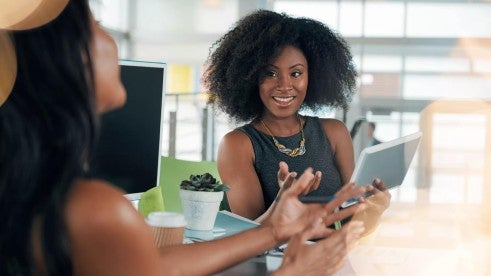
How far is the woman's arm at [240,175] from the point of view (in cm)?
230

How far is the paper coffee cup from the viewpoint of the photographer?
1.42m

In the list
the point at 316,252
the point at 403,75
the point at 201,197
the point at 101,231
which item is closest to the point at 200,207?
the point at 201,197

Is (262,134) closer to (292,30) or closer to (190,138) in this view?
(292,30)

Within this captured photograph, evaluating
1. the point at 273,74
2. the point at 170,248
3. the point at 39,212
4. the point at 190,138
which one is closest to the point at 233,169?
the point at 273,74

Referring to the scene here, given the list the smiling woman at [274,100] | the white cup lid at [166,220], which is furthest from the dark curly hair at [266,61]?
the white cup lid at [166,220]

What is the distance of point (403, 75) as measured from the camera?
729 cm

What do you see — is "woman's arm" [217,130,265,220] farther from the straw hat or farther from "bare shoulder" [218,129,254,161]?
the straw hat

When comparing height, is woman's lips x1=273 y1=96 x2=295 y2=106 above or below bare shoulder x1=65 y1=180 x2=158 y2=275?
above

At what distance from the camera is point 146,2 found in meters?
8.29

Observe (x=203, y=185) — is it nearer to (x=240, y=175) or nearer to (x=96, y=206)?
(x=240, y=175)

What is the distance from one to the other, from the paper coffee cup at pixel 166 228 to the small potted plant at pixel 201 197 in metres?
0.20

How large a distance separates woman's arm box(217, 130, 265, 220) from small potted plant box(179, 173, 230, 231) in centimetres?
62

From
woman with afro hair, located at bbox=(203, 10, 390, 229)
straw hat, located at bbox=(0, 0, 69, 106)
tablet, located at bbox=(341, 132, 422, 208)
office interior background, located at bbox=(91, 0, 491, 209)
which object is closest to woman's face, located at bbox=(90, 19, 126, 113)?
straw hat, located at bbox=(0, 0, 69, 106)

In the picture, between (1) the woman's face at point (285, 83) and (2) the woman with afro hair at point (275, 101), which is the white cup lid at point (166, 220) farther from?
(1) the woman's face at point (285, 83)
